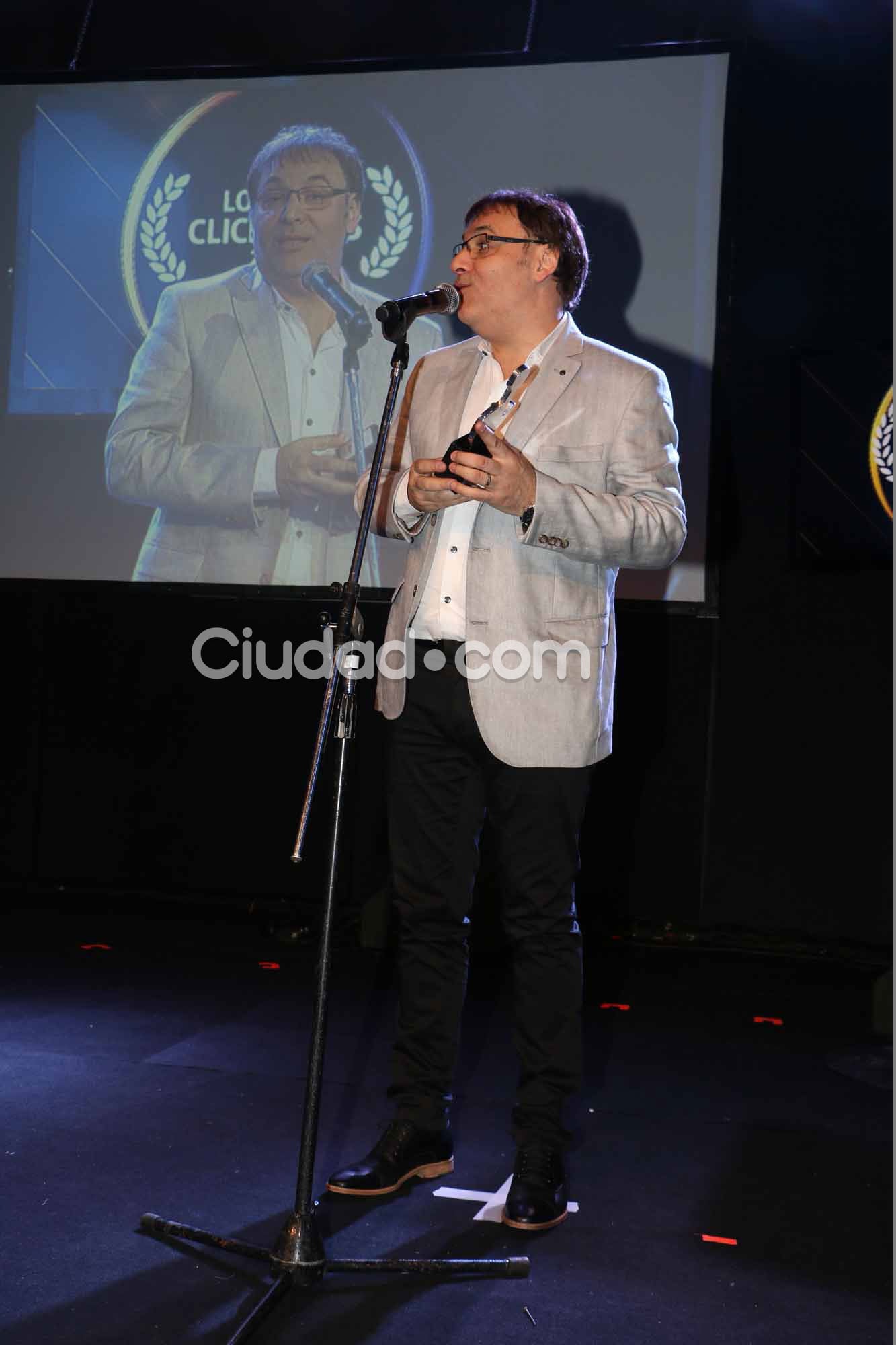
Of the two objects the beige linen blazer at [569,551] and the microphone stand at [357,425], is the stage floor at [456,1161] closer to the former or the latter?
the beige linen blazer at [569,551]

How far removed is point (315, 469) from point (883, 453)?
1825 millimetres

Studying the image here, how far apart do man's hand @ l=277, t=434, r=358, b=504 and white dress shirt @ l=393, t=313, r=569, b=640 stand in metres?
2.06

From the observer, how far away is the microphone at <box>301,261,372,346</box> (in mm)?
4254

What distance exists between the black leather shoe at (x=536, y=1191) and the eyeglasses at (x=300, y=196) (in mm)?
3271

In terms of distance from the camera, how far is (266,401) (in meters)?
4.27

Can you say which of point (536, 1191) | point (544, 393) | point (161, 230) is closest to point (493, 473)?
point (544, 393)

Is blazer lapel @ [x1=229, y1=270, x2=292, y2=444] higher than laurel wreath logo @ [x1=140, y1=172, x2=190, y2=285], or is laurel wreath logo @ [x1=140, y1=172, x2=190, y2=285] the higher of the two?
laurel wreath logo @ [x1=140, y1=172, x2=190, y2=285]

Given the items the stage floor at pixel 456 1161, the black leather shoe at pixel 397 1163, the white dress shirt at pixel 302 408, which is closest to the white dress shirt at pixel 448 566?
→ the black leather shoe at pixel 397 1163

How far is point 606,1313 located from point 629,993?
1.89m

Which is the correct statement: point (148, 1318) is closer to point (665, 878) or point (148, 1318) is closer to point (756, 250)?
point (665, 878)

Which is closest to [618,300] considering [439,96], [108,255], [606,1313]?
[439,96]

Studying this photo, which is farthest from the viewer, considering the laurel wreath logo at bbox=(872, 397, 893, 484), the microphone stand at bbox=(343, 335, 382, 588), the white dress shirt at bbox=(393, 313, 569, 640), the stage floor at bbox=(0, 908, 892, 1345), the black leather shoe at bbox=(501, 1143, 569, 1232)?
the microphone stand at bbox=(343, 335, 382, 588)

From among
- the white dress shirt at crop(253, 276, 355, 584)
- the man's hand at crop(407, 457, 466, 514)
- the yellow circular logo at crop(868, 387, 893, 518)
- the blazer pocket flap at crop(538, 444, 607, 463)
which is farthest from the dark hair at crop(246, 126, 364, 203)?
the man's hand at crop(407, 457, 466, 514)

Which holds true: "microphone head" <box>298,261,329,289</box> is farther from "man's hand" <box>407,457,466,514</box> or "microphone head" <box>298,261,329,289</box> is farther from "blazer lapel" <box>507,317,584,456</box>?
"man's hand" <box>407,457,466,514</box>
